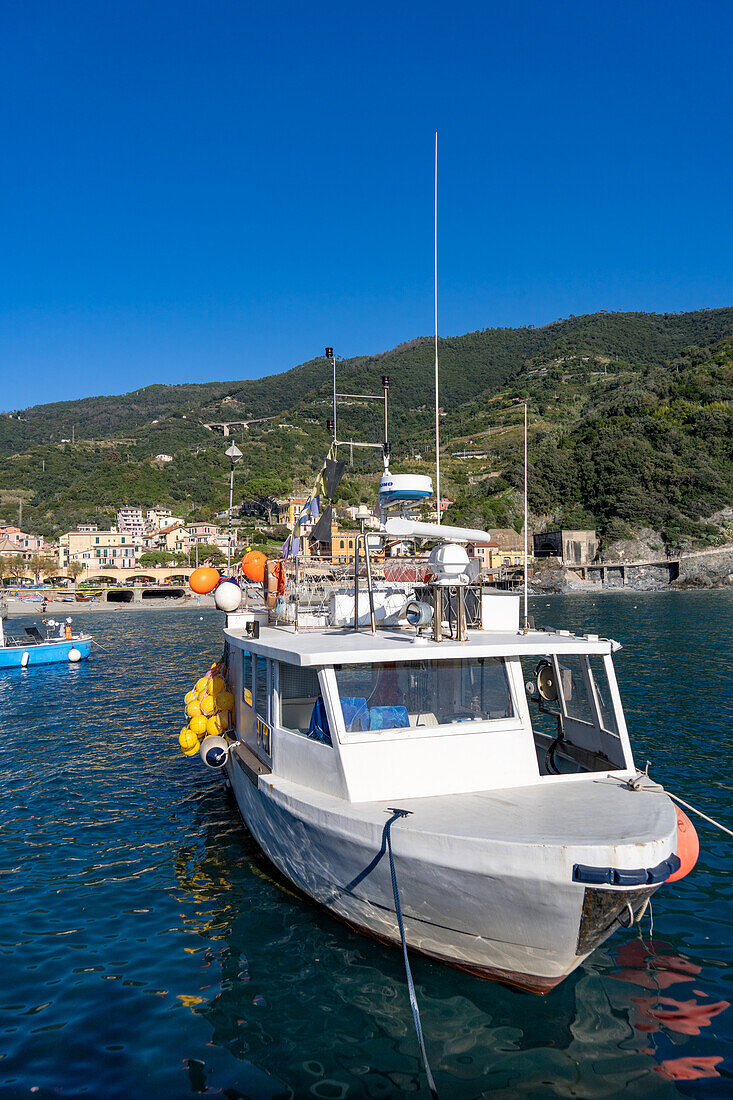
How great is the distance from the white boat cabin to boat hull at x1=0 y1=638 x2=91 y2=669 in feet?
91.5

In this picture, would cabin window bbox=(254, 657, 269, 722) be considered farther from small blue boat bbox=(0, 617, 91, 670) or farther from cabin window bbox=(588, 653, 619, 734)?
small blue boat bbox=(0, 617, 91, 670)

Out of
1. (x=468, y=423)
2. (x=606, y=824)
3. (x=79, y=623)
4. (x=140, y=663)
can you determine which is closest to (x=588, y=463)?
(x=468, y=423)

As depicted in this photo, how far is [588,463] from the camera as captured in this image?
12438cm

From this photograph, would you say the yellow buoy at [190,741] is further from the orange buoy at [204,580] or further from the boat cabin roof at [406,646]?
the boat cabin roof at [406,646]

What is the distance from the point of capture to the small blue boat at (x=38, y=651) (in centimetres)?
3219

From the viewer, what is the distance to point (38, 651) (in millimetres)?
32938

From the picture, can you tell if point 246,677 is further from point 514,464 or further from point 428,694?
point 514,464

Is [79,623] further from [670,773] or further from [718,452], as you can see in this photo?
[718,452]

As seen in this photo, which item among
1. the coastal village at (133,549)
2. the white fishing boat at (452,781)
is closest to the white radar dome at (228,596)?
the white fishing boat at (452,781)

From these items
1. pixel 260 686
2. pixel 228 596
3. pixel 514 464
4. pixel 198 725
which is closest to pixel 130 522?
pixel 514 464

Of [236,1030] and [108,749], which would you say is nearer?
[236,1030]

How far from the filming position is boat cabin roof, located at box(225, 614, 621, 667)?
6918 mm

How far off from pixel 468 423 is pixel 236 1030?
197 meters

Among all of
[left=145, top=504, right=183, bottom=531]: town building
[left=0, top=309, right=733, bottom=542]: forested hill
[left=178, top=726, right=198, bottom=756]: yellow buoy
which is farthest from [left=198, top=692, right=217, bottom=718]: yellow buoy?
[left=145, top=504, right=183, bottom=531]: town building
